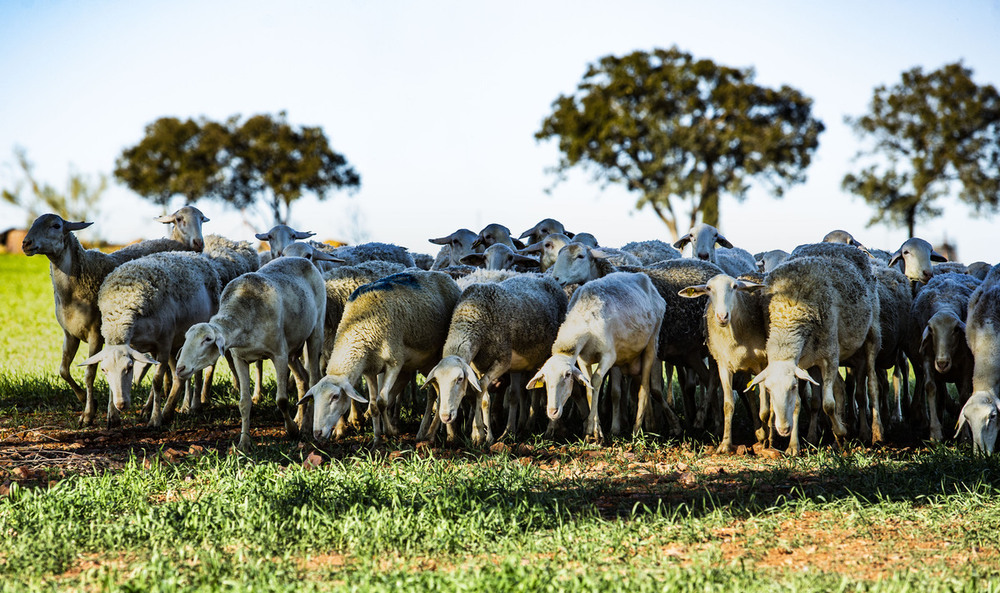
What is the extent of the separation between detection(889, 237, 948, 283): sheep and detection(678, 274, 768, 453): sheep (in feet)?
13.1

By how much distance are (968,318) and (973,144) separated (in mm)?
33298

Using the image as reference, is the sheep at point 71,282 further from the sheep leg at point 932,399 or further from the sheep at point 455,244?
the sheep leg at point 932,399

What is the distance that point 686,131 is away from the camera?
36219mm

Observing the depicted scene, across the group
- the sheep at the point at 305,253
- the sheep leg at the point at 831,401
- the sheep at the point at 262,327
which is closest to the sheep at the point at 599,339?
the sheep leg at the point at 831,401

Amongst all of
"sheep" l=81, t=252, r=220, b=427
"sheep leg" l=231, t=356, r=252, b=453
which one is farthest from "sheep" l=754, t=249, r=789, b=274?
"sheep" l=81, t=252, r=220, b=427

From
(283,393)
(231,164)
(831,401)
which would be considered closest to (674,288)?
(831,401)

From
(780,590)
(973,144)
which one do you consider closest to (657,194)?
(973,144)

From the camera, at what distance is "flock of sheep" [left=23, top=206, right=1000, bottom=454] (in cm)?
812

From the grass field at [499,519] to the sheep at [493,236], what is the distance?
17.0ft

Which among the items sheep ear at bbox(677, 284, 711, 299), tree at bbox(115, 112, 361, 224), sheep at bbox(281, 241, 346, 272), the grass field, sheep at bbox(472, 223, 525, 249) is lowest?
the grass field

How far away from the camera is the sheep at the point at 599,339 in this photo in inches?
317

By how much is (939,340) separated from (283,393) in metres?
6.23

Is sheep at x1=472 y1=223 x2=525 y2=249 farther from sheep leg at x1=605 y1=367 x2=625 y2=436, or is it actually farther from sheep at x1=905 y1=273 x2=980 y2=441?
sheep at x1=905 y1=273 x2=980 y2=441

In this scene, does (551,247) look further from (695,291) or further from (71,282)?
(71,282)
